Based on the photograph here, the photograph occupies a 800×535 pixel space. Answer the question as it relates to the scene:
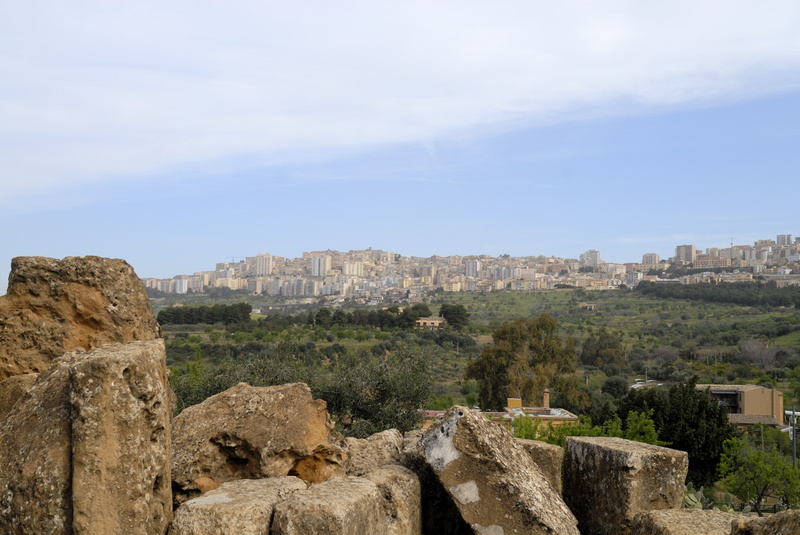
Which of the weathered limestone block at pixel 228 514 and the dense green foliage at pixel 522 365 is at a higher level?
the weathered limestone block at pixel 228 514

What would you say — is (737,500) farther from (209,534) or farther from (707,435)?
(209,534)

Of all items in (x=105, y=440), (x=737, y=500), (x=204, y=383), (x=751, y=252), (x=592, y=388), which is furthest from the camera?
(x=751, y=252)

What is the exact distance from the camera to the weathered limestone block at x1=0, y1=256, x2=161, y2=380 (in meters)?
7.87

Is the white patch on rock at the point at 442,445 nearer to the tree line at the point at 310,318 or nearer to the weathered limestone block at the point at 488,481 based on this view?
the weathered limestone block at the point at 488,481

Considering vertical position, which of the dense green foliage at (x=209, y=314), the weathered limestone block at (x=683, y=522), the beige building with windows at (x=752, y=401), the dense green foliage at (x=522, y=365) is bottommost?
the beige building with windows at (x=752, y=401)

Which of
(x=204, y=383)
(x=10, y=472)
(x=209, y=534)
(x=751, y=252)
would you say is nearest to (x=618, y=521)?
(x=209, y=534)

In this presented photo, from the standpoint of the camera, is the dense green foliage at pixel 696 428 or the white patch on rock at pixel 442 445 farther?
the dense green foliage at pixel 696 428

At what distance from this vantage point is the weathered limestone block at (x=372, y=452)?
8.56 m

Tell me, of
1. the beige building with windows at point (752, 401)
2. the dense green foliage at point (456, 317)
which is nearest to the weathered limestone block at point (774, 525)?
the beige building with windows at point (752, 401)

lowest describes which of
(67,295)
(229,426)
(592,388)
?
(592,388)

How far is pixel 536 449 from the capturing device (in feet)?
29.0

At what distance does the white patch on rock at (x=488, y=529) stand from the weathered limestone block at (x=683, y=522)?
141cm

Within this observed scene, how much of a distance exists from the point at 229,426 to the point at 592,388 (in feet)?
148

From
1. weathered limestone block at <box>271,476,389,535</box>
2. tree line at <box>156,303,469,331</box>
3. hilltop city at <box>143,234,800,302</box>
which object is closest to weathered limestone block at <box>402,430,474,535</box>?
weathered limestone block at <box>271,476,389,535</box>
